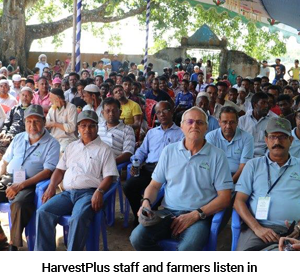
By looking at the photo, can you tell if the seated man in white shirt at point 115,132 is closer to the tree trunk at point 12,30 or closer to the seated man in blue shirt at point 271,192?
the seated man in blue shirt at point 271,192

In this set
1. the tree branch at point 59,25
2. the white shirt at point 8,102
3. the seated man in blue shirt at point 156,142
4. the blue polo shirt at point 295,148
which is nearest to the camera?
the blue polo shirt at point 295,148

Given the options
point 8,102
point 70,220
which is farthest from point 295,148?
point 8,102

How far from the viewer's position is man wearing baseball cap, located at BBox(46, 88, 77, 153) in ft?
15.2

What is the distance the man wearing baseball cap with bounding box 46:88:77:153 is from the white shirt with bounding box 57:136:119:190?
58.6 inches

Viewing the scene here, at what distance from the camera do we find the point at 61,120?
15.5 ft

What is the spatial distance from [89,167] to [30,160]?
1.75 feet

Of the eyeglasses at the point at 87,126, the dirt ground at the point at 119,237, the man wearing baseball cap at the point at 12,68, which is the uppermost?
the man wearing baseball cap at the point at 12,68

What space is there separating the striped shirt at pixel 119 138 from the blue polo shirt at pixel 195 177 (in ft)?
4.19

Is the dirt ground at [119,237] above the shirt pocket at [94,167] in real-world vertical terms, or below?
below

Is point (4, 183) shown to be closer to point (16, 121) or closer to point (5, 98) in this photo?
point (16, 121)

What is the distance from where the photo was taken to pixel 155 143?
3848 millimetres

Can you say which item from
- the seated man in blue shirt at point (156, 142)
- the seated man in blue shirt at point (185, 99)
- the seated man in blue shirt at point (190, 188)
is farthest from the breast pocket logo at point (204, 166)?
the seated man in blue shirt at point (185, 99)

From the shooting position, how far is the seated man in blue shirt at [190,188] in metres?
2.52

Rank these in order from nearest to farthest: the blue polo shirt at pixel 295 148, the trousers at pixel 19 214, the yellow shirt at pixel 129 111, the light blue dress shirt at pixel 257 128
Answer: the trousers at pixel 19 214 < the blue polo shirt at pixel 295 148 < the light blue dress shirt at pixel 257 128 < the yellow shirt at pixel 129 111
